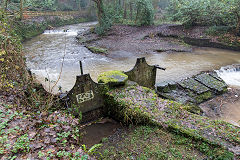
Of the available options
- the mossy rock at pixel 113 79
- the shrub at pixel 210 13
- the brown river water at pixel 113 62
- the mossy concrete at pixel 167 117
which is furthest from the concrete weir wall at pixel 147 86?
the shrub at pixel 210 13

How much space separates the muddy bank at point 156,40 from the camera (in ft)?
56.3

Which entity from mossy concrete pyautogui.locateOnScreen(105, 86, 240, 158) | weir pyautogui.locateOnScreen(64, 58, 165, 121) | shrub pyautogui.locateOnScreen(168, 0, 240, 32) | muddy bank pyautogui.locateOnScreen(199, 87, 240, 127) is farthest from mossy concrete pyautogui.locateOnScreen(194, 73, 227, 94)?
shrub pyautogui.locateOnScreen(168, 0, 240, 32)

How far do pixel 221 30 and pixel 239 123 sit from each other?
14.8 meters

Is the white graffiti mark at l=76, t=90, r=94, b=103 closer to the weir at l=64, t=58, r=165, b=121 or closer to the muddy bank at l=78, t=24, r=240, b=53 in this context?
the weir at l=64, t=58, r=165, b=121

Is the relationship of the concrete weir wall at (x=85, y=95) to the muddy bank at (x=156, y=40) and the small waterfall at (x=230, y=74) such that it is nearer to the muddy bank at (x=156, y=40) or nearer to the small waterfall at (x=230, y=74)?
the small waterfall at (x=230, y=74)

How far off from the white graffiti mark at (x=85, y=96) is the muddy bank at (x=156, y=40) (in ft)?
37.9

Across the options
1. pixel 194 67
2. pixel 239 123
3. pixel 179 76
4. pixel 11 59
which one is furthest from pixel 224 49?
pixel 11 59

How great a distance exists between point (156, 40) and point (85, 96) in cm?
1591

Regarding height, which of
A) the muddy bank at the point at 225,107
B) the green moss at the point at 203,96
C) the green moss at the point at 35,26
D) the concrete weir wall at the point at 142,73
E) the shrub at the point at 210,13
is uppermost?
the shrub at the point at 210,13

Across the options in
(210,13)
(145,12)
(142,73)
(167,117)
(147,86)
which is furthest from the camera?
(145,12)

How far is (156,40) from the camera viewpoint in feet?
64.4

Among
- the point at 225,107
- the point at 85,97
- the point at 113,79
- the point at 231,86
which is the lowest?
the point at 225,107

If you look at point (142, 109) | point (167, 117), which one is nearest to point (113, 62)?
point (142, 109)

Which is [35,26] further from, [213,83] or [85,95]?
[213,83]
